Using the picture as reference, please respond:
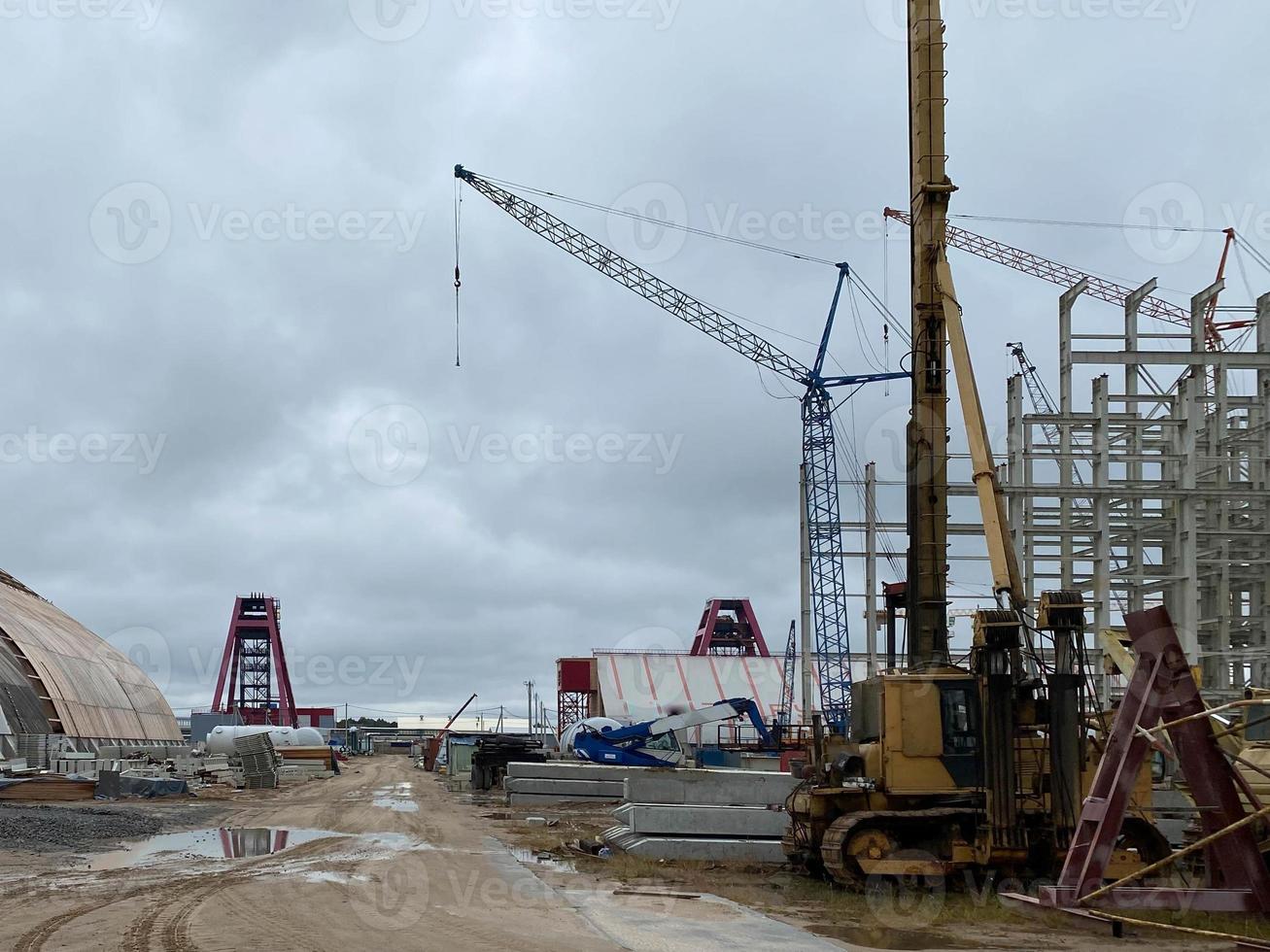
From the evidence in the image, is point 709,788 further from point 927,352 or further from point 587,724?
point 587,724

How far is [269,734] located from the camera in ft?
263

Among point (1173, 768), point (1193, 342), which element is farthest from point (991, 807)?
point (1193, 342)

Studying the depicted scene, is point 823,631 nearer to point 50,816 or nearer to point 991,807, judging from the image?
point 50,816

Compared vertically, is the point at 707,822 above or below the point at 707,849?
above

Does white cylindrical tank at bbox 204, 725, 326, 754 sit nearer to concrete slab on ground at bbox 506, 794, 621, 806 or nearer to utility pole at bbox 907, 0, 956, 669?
concrete slab on ground at bbox 506, 794, 621, 806

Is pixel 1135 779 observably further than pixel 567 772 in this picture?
No

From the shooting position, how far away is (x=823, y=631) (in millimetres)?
66312

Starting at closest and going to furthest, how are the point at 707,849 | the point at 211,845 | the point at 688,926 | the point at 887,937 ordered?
the point at 887,937, the point at 688,926, the point at 707,849, the point at 211,845

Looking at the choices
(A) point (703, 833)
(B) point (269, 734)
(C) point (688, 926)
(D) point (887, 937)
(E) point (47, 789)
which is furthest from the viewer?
(B) point (269, 734)

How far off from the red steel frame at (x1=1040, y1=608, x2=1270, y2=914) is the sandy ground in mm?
1609

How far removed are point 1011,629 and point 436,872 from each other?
1013 centimetres

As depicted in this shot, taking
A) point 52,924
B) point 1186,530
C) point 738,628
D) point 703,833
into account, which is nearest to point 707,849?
point 703,833

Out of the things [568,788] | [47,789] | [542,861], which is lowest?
[568,788]

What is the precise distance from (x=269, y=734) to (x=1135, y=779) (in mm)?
73485
